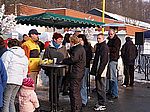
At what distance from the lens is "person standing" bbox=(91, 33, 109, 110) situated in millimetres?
8516

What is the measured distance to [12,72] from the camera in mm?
6516

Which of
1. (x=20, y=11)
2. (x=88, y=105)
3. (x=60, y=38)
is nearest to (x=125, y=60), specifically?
(x=88, y=105)

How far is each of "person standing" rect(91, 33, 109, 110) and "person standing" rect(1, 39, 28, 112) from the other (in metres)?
2.48

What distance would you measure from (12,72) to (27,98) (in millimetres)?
602

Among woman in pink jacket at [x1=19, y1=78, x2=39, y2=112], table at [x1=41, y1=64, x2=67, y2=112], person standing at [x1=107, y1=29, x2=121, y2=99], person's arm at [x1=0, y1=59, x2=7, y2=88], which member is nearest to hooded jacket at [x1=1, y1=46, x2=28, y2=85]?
woman in pink jacket at [x1=19, y1=78, x2=39, y2=112]

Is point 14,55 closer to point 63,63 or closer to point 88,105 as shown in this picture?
point 63,63

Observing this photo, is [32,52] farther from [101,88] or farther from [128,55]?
[128,55]

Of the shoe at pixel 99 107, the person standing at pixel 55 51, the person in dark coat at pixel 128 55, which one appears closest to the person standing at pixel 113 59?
the shoe at pixel 99 107

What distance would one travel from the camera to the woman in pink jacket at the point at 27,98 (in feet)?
22.0

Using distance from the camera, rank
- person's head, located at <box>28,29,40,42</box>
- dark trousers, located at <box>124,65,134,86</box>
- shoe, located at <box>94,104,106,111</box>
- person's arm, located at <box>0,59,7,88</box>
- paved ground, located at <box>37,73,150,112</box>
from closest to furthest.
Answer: person's arm, located at <box>0,59,7,88</box>, person's head, located at <box>28,29,40,42</box>, shoe, located at <box>94,104,106,111</box>, paved ground, located at <box>37,73,150,112</box>, dark trousers, located at <box>124,65,134,86</box>

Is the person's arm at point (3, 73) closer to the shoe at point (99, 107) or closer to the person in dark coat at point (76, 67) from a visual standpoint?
the person in dark coat at point (76, 67)

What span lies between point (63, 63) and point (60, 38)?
77 centimetres

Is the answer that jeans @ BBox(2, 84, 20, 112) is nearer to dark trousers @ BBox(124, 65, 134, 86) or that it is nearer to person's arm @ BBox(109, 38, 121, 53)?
person's arm @ BBox(109, 38, 121, 53)

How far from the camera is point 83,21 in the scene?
388 inches
